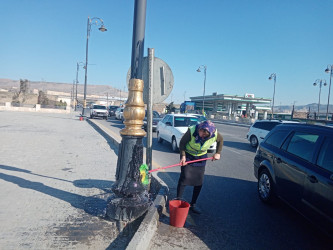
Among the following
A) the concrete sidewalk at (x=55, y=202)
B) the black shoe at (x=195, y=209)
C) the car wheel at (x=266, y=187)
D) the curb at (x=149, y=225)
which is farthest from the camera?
the car wheel at (x=266, y=187)

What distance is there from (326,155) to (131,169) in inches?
108

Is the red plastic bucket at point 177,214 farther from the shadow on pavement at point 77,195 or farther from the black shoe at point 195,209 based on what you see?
the shadow on pavement at point 77,195

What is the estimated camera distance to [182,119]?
34.9 ft

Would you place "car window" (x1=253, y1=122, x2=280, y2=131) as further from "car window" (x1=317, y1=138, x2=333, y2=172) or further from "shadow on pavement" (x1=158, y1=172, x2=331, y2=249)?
"car window" (x1=317, y1=138, x2=333, y2=172)

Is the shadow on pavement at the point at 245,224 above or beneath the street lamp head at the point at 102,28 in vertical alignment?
beneath

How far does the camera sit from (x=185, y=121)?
10.6m

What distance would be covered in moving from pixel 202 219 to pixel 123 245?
4.68 feet

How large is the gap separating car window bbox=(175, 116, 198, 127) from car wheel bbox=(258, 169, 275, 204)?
5.65 meters

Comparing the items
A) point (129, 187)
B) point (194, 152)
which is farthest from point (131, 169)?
point (194, 152)

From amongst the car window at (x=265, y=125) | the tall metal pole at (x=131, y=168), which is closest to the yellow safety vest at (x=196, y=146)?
the tall metal pole at (x=131, y=168)

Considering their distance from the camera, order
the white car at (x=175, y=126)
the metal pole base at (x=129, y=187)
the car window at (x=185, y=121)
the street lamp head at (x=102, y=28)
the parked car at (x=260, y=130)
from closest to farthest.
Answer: the metal pole base at (x=129, y=187) < the white car at (x=175, y=126) < the car window at (x=185, y=121) < the parked car at (x=260, y=130) < the street lamp head at (x=102, y=28)

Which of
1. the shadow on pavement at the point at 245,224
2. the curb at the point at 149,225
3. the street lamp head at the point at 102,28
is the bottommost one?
the shadow on pavement at the point at 245,224

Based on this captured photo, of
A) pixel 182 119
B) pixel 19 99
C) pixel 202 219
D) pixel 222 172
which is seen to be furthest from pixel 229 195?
pixel 19 99

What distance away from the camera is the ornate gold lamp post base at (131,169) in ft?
11.8
